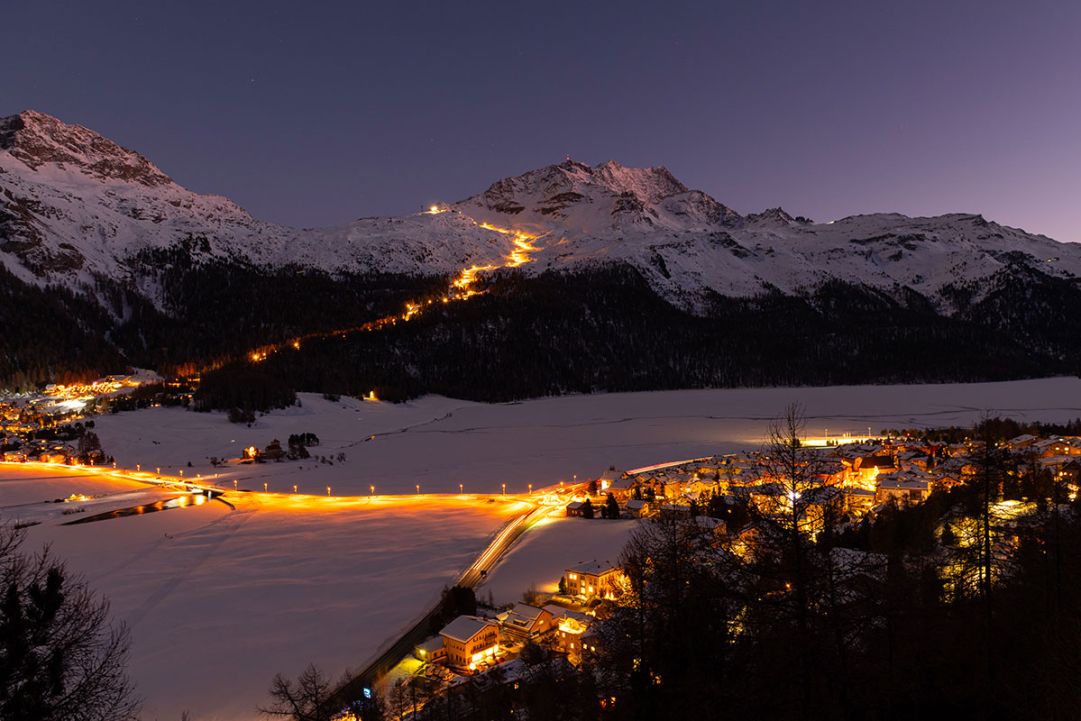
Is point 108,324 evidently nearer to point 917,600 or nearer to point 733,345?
point 733,345

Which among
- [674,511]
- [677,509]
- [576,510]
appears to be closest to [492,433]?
[576,510]

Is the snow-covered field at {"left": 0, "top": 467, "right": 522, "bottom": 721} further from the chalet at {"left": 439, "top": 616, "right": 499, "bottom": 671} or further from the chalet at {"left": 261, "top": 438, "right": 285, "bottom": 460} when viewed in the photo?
the chalet at {"left": 261, "top": 438, "right": 285, "bottom": 460}

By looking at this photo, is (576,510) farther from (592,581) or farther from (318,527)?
(318,527)

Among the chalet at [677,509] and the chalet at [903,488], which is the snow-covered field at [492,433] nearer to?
the chalet at [677,509]

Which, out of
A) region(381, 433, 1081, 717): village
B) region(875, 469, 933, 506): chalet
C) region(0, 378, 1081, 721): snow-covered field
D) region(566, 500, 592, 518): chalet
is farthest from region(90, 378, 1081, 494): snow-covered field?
region(875, 469, 933, 506): chalet

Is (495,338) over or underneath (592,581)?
over

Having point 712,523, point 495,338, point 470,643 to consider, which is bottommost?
point 470,643
